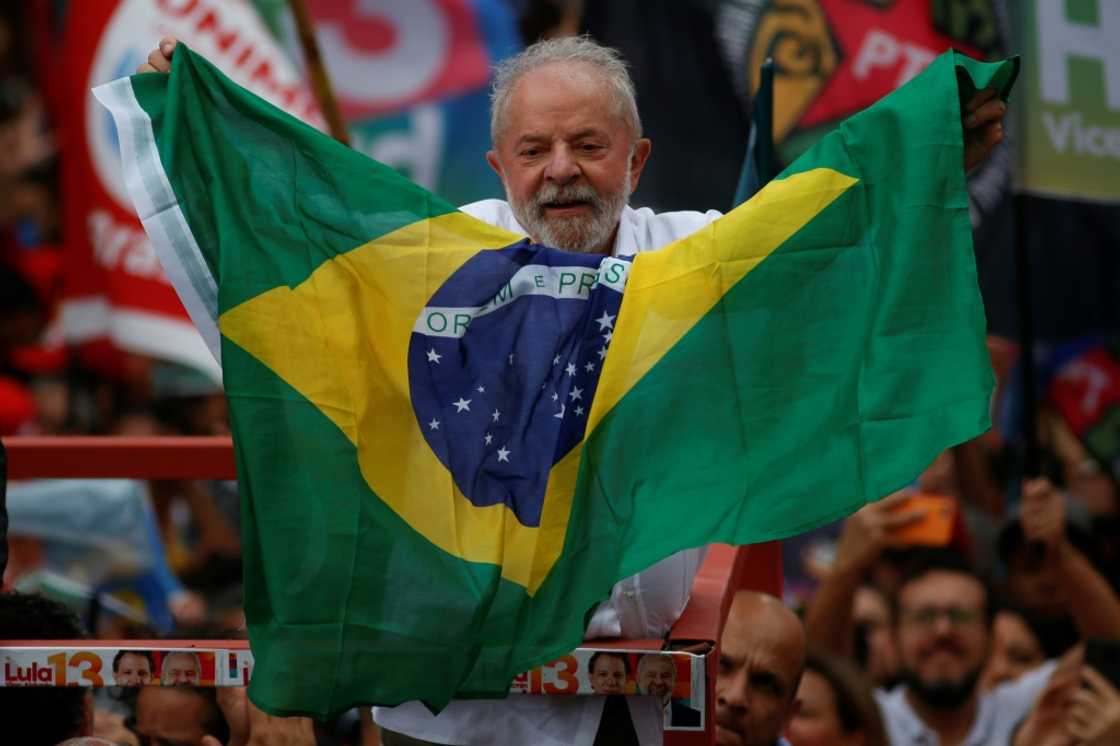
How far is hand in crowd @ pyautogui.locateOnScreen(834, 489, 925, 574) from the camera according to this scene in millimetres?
5809

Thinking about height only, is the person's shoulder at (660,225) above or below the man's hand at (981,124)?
below

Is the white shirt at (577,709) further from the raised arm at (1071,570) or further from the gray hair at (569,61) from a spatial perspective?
the raised arm at (1071,570)

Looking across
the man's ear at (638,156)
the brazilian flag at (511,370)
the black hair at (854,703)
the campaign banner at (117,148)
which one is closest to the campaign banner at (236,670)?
the brazilian flag at (511,370)

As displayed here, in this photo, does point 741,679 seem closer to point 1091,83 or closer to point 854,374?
point 854,374

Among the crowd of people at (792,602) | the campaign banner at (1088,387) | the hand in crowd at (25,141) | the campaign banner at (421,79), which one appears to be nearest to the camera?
the crowd of people at (792,602)

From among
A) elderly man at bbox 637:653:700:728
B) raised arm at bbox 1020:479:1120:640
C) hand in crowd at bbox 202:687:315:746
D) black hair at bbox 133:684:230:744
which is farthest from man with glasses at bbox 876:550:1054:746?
elderly man at bbox 637:653:700:728

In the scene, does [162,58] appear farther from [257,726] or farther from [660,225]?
[257,726]

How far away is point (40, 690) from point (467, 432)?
889 mm

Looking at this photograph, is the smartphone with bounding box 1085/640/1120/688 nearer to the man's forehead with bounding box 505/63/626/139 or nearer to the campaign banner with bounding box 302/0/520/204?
the man's forehead with bounding box 505/63/626/139

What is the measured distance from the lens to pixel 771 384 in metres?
3.28

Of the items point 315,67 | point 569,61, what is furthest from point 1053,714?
point 315,67

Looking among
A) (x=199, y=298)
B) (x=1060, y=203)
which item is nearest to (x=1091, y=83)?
(x=1060, y=203)

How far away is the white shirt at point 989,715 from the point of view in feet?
19.2

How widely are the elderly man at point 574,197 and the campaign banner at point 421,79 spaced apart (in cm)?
362
